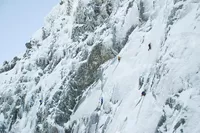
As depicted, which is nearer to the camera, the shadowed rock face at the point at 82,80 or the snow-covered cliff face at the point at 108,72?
the snow-covered cliff face at the point at 108,72

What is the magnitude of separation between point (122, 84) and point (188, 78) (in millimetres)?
10634

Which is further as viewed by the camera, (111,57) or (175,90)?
(111,57)

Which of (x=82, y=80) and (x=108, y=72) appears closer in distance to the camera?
(x=108, y=72)

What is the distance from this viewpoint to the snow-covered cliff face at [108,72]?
926 inches

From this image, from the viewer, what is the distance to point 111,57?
40719mm

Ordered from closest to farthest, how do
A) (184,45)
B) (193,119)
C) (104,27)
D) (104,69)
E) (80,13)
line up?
(193,119)
(184,45)
(104,69)
(104,27)
(80,13)

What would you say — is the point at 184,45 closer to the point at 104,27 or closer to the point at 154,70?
the point at 154,70

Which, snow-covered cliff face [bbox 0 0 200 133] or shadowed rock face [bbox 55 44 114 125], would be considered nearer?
snow-covered cliff face [bbox 0 0 200 133]

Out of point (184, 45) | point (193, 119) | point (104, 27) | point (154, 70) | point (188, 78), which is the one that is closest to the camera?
point (193, 119)

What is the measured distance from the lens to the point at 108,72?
120 ft

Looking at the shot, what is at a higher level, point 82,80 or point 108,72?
point 82,80

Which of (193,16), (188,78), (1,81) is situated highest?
(1,81)

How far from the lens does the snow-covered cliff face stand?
23516mm

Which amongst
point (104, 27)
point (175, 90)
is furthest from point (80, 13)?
point (175, 90)
